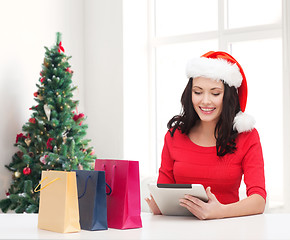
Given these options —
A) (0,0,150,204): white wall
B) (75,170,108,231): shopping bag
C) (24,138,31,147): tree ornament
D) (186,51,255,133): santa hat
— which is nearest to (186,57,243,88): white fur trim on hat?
(186,51,255,133): santa hat

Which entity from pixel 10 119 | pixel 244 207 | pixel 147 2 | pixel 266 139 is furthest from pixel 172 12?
pixel 244 207

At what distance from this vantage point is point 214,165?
2.33 metres

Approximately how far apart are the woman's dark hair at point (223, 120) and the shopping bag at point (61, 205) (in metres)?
0.93

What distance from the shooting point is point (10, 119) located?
3.93 meters

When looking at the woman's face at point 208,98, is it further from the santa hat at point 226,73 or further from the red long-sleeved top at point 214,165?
the red long-sleeved top at point 214,165

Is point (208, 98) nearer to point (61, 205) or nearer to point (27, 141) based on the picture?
point (61, 205)

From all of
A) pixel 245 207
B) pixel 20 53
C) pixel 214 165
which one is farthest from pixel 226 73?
pixel 20 53

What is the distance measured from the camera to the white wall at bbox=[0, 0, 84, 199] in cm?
387

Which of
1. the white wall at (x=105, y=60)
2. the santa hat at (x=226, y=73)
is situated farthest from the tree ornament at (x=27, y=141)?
the santa hat at (x=226, y=73)

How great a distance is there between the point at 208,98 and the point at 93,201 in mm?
957

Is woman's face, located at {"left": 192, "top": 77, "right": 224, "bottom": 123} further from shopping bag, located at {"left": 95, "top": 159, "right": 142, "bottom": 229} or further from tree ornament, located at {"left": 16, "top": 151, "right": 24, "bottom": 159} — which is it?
tree ornament, located at {"left": 16, "top": 151, "right": 24, "bottom": 159}

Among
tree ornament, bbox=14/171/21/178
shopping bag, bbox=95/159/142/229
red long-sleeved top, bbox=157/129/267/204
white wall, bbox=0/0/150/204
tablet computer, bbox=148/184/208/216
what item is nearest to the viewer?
shopping bag, bbox=95/159/142/229

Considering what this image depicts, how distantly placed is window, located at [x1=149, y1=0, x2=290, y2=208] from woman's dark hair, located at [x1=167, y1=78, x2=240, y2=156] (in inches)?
61.1

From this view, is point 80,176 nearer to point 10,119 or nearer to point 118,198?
point 118,198
